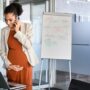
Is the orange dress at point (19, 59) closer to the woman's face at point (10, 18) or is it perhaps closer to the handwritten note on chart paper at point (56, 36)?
the woman's face at point (10, 18)

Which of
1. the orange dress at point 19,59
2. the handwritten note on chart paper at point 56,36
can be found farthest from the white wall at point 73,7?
the orange dress at point 19,59

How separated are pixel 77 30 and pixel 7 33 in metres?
2.80

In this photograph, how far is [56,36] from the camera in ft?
17.1

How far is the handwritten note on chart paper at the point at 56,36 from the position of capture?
→ 204 inches

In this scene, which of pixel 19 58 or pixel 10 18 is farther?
pixel 19 58

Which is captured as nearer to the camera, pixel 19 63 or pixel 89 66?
pixel 19 63

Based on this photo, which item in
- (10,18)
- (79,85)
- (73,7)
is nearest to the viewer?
(79,85)

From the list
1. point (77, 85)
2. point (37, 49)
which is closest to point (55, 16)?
point (37, 49)

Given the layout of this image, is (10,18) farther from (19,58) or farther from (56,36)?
(56,36)

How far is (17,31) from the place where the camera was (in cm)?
305

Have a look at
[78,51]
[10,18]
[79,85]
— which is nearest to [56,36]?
[78,51]

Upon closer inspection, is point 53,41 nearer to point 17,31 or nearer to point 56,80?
point 56,80

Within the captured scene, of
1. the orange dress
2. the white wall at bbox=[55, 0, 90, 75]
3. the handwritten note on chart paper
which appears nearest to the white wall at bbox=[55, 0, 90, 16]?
the white wall at bbox=[55, 0, 90, 75]

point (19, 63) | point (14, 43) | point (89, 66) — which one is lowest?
point (89, 66)
